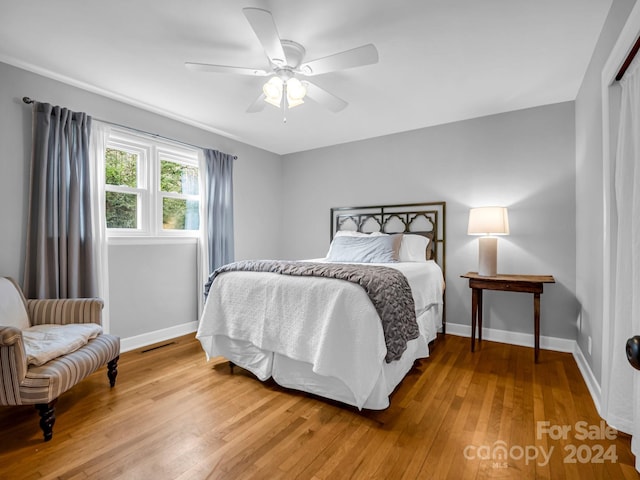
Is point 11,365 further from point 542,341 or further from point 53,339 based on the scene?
point 542,341

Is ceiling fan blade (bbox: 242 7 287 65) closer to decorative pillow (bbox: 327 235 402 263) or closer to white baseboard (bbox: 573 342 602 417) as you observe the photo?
decorative pillow (bbox: 327 235 402 263)

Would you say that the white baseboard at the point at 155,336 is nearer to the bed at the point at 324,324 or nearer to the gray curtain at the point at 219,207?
the gray curtain at the point at 219,207

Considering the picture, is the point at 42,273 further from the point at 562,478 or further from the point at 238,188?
the point at 562,478

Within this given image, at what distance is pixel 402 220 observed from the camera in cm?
406

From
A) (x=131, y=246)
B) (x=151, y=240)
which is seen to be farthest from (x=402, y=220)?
(x=131, y=246)

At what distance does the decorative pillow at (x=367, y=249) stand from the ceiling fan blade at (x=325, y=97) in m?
1.55

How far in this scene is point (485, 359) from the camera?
2.93 meters

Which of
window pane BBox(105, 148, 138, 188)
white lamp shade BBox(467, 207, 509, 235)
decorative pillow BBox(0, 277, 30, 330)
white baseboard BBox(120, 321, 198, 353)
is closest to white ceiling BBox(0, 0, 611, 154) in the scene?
window pane BBox(105, 148, 138, 188)

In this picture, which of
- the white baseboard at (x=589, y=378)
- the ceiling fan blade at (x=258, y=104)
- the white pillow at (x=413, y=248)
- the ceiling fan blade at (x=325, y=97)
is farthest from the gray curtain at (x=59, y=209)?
the white baseboard at (x=589, y=378)

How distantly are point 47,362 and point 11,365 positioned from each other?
0.61 feet

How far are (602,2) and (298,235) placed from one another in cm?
401

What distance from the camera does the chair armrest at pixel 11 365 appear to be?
163cm

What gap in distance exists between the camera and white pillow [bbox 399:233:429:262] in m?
3.55

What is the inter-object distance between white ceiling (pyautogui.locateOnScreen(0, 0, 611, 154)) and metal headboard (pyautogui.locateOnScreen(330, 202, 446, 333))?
3.78 ft
